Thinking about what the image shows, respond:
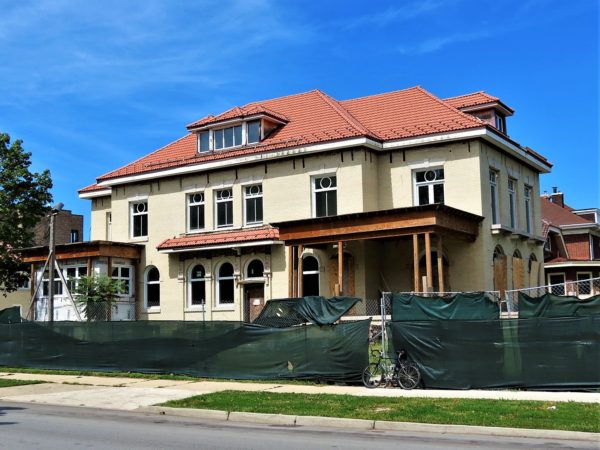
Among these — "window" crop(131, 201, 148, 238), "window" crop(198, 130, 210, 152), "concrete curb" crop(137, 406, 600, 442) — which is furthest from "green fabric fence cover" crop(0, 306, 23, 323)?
"window" crop(198, 130, 210, 152)

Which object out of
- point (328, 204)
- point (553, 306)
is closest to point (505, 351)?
point (553, 306)

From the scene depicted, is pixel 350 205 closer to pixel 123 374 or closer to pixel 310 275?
pixel 310 275

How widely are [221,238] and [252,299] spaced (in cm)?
295

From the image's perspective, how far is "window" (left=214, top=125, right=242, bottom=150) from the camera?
32750mm

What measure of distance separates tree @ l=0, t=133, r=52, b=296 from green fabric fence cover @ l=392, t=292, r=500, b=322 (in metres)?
25.4

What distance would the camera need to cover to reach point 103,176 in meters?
36.0

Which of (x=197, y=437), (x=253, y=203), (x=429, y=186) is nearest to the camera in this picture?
(x=197, y=437)

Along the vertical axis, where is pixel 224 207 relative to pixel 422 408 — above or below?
above

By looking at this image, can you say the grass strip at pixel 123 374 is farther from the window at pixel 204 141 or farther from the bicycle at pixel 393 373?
the window at pixel 204 141

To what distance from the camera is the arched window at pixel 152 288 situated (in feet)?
112

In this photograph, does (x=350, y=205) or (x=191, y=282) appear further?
(x=191, y=282)

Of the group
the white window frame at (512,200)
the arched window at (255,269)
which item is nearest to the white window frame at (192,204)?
the arched window at (255,269)

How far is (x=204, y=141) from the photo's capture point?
111 feet

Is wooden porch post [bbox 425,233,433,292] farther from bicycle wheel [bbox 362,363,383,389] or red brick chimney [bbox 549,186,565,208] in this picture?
red brick chimney [bbox 549,186,565,208]
